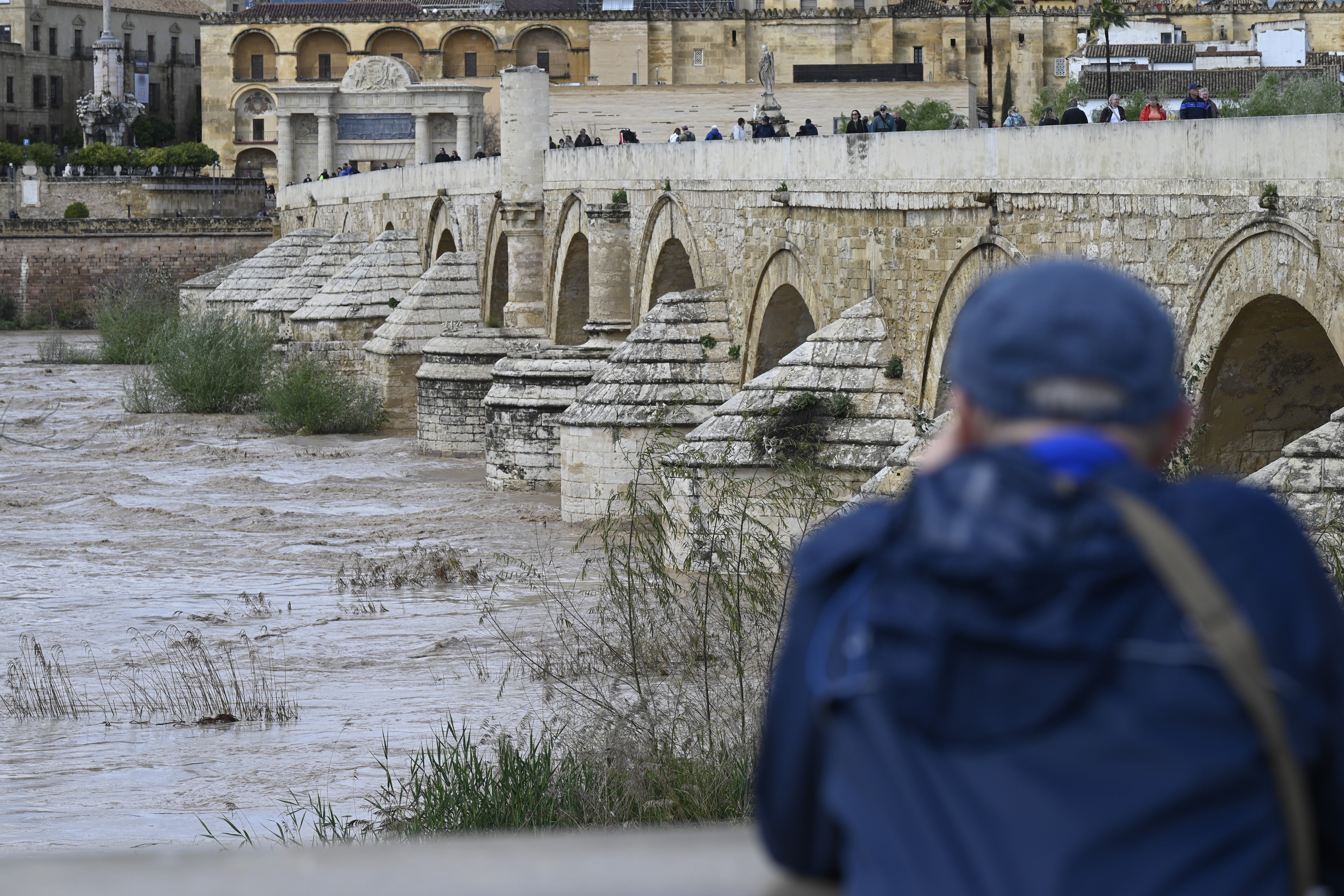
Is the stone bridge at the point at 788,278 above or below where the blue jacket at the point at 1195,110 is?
below

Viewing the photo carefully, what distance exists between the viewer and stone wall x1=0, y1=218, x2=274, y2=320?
4547cm

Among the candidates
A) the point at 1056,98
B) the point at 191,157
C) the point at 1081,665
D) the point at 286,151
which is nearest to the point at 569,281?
the point at 1081,665

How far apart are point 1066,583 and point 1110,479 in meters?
0.10

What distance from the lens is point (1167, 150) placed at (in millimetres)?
8664

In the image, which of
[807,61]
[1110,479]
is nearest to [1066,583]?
[1110,479]

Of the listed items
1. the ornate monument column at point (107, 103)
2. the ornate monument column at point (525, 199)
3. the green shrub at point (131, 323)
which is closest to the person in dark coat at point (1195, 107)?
the ornate monument column at point (525, 199)

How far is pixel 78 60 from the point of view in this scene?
64875 mm

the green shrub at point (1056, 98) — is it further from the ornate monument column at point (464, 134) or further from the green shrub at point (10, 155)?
the green shrub at point (10, 155)

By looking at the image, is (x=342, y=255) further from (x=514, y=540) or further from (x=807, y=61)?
(x=807, y=61)

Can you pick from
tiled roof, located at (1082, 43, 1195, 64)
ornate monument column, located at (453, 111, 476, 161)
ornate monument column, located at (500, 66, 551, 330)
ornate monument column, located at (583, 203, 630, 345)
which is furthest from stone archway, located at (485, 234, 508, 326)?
tiled roof, located at (1082, 43, 1195, 64)

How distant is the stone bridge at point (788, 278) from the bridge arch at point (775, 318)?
0.09 ft

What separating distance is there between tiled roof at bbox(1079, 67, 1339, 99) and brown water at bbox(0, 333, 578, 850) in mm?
22195

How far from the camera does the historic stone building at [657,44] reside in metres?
52.1

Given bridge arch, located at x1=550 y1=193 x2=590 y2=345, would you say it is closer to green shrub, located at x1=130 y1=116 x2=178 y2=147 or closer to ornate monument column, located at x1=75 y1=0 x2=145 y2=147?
ornate monument column, located at x1=75 y1=0 x2=145 y2=147
